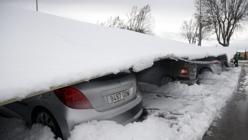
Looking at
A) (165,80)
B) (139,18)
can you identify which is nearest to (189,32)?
(139,18)

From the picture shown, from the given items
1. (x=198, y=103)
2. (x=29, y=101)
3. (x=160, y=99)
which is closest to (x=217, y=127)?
(x=198, y=103)

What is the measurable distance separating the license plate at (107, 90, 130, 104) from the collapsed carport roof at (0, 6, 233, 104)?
1.33 ft

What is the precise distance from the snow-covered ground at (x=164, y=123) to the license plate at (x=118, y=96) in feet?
1.07

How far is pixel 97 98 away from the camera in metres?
3.28

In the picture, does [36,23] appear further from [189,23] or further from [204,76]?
[189,23]

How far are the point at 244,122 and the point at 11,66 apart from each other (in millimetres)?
4655

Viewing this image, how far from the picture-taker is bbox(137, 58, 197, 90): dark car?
246 inches

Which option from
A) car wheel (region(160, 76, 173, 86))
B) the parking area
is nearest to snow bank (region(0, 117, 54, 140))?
the parking area

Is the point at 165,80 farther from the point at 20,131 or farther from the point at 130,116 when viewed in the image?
the point at 20,131

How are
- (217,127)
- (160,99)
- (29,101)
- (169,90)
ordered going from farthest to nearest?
(169,90)
(160,99)
(217,127)
(29,101)

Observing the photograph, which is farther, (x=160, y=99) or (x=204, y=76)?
(x=204, y=76)

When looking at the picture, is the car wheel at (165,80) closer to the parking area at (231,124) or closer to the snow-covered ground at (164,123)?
the snow-covered ground at (164,123)

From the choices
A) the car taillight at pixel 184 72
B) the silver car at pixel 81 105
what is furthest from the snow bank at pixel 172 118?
the car taillight at pixel 184 72

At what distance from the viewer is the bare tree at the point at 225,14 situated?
102 feet
